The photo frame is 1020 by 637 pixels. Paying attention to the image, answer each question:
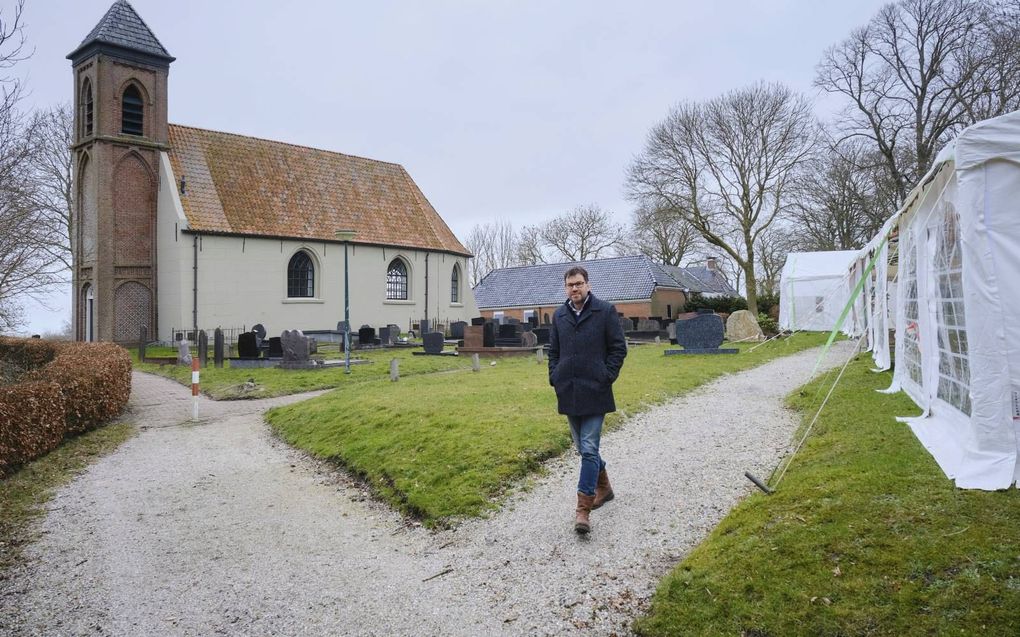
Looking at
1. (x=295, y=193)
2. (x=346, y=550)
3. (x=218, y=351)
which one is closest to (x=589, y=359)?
(x=346, y=550)

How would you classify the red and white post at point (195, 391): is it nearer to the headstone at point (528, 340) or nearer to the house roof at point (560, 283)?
the headstone at point (528, 340)

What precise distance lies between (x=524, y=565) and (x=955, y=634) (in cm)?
263

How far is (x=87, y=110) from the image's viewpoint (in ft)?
89.7

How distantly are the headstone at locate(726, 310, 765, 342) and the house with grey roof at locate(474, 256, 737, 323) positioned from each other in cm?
1388

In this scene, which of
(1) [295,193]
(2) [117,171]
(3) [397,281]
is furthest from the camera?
(3) [397,281]

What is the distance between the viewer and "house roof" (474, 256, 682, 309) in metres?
42.4

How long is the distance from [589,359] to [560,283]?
39.8 meters

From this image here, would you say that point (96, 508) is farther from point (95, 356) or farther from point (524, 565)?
point (95, 356)

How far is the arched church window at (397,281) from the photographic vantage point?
112 ft

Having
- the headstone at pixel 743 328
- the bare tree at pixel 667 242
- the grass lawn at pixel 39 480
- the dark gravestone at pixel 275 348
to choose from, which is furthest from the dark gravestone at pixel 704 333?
the bare tree at pixel 667 242

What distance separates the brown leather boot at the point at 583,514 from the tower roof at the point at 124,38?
29.7m

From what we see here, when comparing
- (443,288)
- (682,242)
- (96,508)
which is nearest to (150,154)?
(443,288)

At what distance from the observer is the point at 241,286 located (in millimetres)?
28391

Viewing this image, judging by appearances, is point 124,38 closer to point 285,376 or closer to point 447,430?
point 285,376
